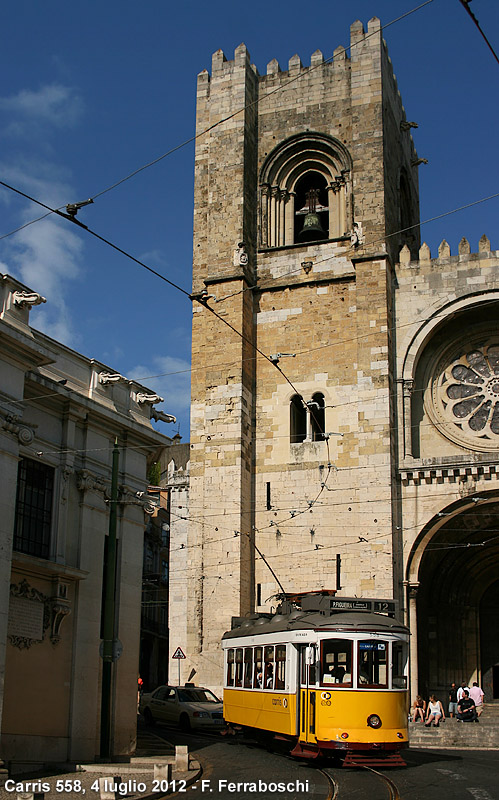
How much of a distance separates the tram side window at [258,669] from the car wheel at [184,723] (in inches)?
254

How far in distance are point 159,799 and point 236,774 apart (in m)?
2.59

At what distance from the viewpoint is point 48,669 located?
1554cm

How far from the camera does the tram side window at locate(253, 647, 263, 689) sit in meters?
16.9

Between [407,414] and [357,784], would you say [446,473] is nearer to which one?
[407,414]

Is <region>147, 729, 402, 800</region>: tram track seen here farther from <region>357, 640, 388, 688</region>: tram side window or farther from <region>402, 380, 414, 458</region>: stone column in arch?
<region>402, 380, 414, 458</region>: stone column in arch

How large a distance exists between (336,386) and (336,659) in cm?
1417

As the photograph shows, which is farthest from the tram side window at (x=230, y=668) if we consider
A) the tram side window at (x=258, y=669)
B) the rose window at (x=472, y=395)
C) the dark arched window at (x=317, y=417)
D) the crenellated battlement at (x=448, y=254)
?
the crenellated battlement at (x=448, y=254)

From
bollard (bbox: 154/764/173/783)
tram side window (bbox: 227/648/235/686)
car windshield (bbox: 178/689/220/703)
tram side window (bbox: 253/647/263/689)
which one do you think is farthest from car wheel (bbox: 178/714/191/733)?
bollard (bbox: 154/764/173/783)

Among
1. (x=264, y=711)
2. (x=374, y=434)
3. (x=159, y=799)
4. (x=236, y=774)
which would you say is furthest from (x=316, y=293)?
(x=159, y=799)

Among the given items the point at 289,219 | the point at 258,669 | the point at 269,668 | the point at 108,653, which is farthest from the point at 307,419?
the point at 108,653

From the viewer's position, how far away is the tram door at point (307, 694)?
1441cm

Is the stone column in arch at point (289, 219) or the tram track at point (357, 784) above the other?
the stone column in arch at point (289, 219)

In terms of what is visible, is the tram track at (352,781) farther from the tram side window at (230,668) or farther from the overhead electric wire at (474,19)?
the overhead electric wire at (474,19)

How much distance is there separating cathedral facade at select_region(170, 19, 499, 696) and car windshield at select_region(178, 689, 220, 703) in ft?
7.12
